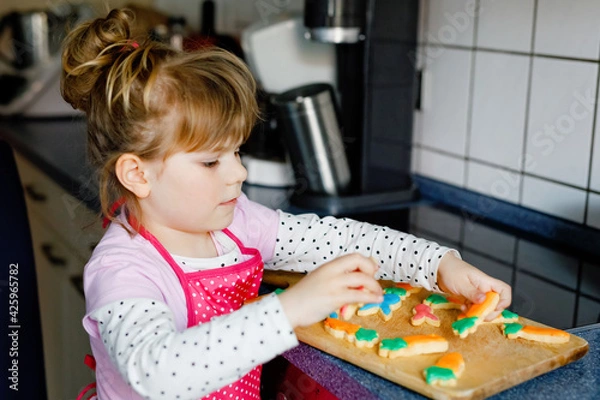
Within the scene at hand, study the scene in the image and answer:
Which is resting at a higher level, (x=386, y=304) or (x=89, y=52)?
(x=89, y=52)

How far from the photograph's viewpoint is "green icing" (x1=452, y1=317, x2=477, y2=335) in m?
0.81

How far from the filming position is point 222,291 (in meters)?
0.93

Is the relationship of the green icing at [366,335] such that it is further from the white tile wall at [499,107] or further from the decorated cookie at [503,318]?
the white tile wall at [499,107]

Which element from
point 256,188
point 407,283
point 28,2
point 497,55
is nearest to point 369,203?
point 256,188

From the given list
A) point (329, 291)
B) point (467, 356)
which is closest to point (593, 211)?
point (467, 356)

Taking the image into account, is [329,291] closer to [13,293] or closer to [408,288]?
[408,288]

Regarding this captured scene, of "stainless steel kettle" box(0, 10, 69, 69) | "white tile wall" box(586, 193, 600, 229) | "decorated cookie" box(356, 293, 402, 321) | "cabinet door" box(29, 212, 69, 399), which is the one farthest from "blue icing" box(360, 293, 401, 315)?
"stainless steel kettle" box(0, 10, 69, 69)

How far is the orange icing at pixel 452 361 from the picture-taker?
2.41 ft

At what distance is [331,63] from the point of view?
5.16 ft

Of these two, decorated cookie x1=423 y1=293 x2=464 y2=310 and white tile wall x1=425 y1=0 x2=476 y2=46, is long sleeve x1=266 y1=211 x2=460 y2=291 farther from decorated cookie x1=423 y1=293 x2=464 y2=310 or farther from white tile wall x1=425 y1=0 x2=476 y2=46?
white tile wall x1=425 y1=0 x2=476 y2=46

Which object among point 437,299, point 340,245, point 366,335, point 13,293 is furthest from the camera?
point 13,293

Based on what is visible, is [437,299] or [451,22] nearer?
[437,299]

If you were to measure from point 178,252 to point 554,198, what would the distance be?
0.72 meters

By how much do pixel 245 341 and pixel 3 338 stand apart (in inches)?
27.0
